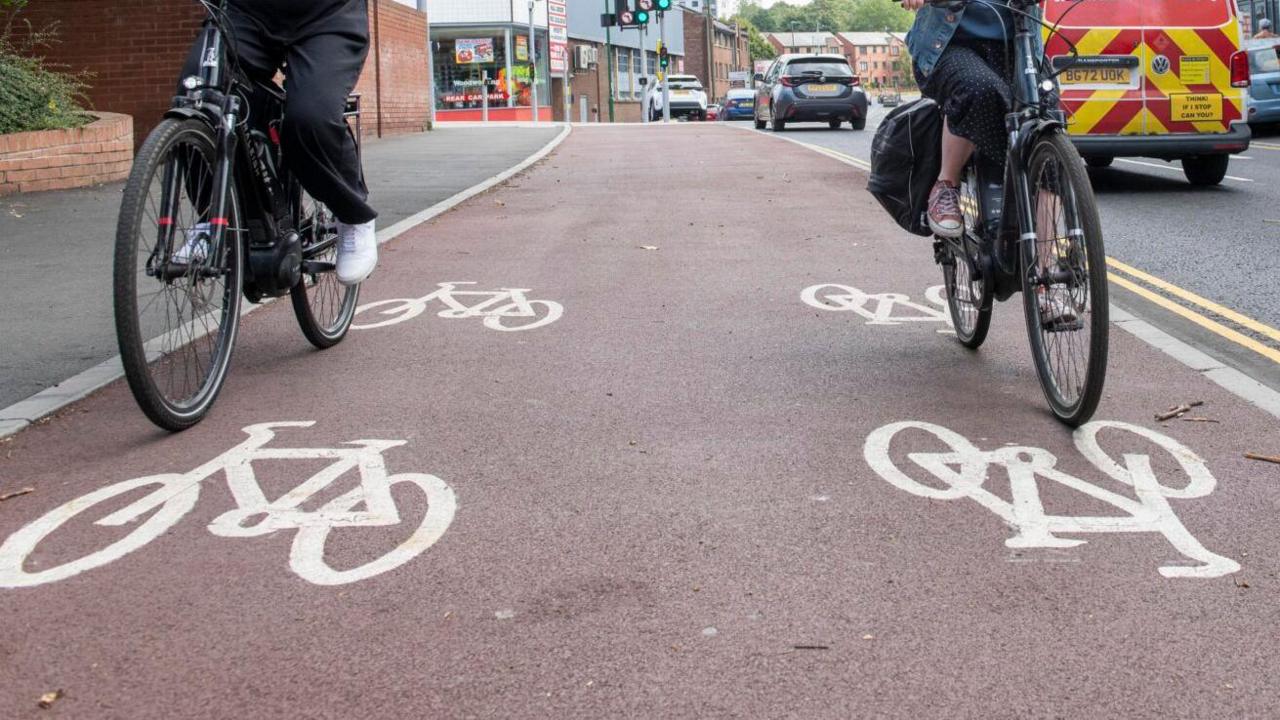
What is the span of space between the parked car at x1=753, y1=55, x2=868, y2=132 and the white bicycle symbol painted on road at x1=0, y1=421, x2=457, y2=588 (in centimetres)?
2577

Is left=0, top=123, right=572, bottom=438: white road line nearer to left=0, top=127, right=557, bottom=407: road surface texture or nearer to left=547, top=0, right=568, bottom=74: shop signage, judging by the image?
left=0, top=127, right=557, bottom=407: road surface texture

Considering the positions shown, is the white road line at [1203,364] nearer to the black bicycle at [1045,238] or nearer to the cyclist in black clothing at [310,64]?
the black bicycle at [1045,238]

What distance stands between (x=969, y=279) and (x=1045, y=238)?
3.03 feet

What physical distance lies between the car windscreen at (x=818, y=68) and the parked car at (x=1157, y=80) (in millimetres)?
16569

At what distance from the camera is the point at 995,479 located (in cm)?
406

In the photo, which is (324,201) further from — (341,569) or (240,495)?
(341,569)

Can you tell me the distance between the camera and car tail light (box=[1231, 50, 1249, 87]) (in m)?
12.9

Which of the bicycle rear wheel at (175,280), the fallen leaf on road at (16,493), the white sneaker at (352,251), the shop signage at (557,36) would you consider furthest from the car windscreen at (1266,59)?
the shop signage at (557,36)

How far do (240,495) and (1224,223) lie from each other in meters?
8.93

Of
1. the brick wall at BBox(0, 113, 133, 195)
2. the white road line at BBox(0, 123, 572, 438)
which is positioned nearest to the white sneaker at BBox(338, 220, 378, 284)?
the white road line at BBox(0, 123, 572, 438)

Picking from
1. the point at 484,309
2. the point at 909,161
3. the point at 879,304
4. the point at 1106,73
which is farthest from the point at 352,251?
the point at 1106,73

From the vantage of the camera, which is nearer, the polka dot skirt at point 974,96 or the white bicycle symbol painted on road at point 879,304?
the polka dot skirt at point 974,96

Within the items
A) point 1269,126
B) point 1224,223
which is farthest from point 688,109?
point 1224,223

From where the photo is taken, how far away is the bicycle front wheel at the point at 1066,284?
4305 millimetres
